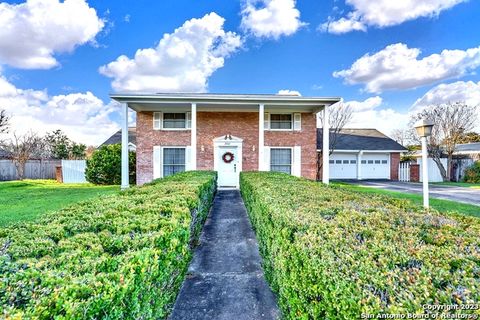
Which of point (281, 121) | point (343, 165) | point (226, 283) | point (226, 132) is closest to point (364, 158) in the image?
point (343, 165)

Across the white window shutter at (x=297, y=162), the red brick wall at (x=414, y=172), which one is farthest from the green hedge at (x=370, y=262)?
the red brick wall at (x=414, y=172)

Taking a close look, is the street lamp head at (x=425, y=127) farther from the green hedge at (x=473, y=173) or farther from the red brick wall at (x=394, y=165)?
the green hedge at (x=473, y=173)

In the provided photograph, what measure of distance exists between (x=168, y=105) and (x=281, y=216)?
38.7ft

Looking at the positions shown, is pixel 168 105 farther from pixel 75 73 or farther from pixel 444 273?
pixel 444 273

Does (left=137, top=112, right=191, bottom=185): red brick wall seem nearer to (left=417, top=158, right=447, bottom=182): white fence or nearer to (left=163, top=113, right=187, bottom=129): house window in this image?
(left=163, top=113, right=187, bottom=129): house window

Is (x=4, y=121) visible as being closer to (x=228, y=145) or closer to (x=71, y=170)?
(x=71, y=170)

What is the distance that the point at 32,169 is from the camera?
22.4 meters

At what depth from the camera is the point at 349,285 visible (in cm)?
141

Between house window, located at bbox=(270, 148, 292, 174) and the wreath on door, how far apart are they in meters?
2.32

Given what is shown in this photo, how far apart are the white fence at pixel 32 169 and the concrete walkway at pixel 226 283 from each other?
23.4 m

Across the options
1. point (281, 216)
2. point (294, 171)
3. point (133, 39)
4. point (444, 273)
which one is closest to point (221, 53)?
point (133, 39)

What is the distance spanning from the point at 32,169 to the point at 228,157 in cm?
1963

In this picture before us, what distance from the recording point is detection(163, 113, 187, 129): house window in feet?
47.1

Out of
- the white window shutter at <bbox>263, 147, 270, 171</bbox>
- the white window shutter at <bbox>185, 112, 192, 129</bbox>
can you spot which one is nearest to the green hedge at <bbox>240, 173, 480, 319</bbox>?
the white window shutter at <bbox>263, 147, 270, 171</bbox>
